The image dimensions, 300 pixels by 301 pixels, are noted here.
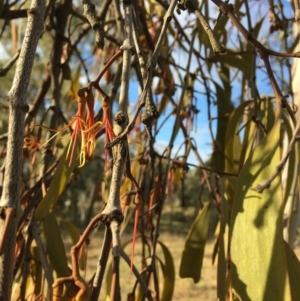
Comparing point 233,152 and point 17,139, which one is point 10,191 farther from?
point 233,152

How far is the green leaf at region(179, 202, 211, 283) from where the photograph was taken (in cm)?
59

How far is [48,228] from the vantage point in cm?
57

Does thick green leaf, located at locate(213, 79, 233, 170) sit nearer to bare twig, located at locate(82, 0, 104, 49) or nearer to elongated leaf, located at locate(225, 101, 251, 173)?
elongated leaf, located at locate(225, 101, 251, 173)

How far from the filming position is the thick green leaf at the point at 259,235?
36 cm

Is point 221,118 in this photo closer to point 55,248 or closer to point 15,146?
point 55,248

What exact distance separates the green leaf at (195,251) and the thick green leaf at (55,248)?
144 millimetres

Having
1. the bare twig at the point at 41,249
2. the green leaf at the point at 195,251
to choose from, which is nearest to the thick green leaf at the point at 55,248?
the bare twig at the point at 41,249

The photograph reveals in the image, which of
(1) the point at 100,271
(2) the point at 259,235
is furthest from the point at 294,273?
(1) the point at 100,271

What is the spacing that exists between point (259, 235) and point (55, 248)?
0.84ft

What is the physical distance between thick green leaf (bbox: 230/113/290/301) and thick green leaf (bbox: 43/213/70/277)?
0.22 meters

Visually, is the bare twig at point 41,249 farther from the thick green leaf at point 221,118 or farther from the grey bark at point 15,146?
the thick green leaf at point 221,118

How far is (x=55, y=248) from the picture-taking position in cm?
55

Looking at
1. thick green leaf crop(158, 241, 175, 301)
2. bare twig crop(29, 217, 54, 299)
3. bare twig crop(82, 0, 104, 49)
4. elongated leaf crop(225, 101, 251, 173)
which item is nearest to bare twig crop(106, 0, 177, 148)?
bare twig crop(82, 0, 104, 49)

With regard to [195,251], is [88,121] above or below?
above
